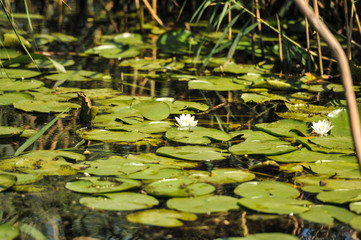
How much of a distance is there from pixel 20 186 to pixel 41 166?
0.18 metres

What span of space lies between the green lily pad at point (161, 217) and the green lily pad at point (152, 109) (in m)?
1.08

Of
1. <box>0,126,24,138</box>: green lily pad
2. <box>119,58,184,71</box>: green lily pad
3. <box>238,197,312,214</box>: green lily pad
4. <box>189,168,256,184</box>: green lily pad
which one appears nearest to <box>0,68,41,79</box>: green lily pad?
<box>119,58,184,71</box>: green lily pad

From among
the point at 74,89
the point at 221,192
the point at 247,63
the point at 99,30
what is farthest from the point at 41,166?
the point at 99,30

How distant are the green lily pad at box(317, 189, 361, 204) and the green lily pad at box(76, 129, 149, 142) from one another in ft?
2.90

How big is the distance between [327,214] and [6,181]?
1024mm

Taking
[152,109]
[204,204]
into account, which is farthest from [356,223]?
[152,109]

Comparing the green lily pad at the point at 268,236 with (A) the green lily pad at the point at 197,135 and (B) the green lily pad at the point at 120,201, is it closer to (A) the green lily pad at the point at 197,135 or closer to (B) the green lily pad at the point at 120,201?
(B) the green lily pad at the point at 120,201

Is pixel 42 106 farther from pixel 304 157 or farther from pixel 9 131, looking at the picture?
pixel 304 157

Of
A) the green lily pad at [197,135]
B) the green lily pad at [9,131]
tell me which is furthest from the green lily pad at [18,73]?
the green lily pad at [197,135]

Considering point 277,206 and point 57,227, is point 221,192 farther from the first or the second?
point 57,227

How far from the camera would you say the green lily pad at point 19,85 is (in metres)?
3.14

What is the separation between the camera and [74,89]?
325 cm

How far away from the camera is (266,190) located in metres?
1.79

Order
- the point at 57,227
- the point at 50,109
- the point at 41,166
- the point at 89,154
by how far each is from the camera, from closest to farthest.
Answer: the point at 57,227 < the point at 41,166 < the point at 89,154 < the point at 50,109
